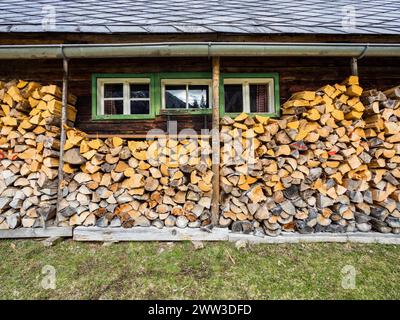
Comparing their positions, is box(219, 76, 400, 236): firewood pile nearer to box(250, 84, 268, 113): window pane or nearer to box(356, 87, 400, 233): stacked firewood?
box(356, 87, 400, 233): stacked firewood

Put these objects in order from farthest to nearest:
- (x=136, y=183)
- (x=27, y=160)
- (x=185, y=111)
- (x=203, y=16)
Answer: (x=185, y=111), (x=203, y=16), (x=27, y=160), (x=136, y=183)

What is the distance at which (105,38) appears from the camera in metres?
3.51

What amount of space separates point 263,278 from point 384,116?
3122mm

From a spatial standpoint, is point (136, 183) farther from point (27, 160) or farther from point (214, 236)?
point (27, 160)

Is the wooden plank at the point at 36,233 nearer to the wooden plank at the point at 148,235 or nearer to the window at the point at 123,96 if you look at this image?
the wooden plank at the point at 148,235

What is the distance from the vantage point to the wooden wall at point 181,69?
412cm

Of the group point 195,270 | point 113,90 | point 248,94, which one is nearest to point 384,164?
point 248,94

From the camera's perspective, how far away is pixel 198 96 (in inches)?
170

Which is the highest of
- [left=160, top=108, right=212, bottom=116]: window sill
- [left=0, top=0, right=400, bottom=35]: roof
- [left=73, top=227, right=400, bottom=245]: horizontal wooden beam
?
[left=0, top=0, right=400, bottom=35]: roof

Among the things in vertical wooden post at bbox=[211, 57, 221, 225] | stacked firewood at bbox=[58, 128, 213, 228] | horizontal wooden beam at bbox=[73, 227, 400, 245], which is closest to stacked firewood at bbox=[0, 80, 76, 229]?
stacked firewood at bbox=[58, 128, 213, 228]

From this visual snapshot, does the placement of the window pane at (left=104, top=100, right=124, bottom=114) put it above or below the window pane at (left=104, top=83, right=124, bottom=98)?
below

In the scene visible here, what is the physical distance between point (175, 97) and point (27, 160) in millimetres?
2785

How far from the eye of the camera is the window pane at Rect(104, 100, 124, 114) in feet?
14.0
